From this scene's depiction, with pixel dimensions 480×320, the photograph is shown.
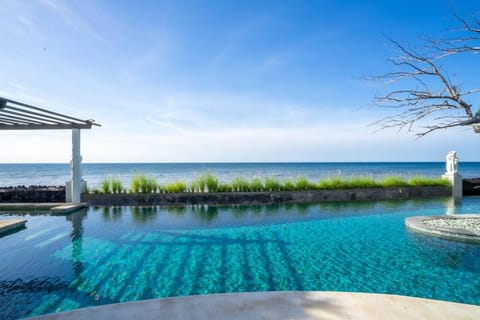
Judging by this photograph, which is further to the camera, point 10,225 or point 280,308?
point 10,225

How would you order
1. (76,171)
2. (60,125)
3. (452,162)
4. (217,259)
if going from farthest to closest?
(452,162) → (76,171) → (60,125) → (217,259)

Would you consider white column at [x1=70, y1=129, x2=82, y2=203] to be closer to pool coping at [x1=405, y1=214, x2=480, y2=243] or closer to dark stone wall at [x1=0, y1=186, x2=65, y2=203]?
dark stone wall at [x1=0, y1=186, x2=65, y2=203]

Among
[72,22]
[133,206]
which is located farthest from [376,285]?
[72,22]

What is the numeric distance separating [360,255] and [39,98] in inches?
372

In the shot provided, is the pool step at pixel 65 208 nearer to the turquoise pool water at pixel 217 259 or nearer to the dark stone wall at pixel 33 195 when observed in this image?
the turquoise pool water at pixel 217 259

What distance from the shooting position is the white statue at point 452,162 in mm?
10077

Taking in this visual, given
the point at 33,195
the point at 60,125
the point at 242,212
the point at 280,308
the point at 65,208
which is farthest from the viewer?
the point at 33,195

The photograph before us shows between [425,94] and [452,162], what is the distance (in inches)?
275

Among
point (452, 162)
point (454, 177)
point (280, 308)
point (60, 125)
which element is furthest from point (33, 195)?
point (452, 162)

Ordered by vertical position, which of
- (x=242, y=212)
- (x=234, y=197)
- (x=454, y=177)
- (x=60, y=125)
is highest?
(x=60, y=125)

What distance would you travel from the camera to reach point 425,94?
508 cm

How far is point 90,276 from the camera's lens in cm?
336

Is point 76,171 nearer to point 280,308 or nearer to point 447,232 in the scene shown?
point 280,308

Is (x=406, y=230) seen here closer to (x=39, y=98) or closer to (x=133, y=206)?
(x=133, y=206)
